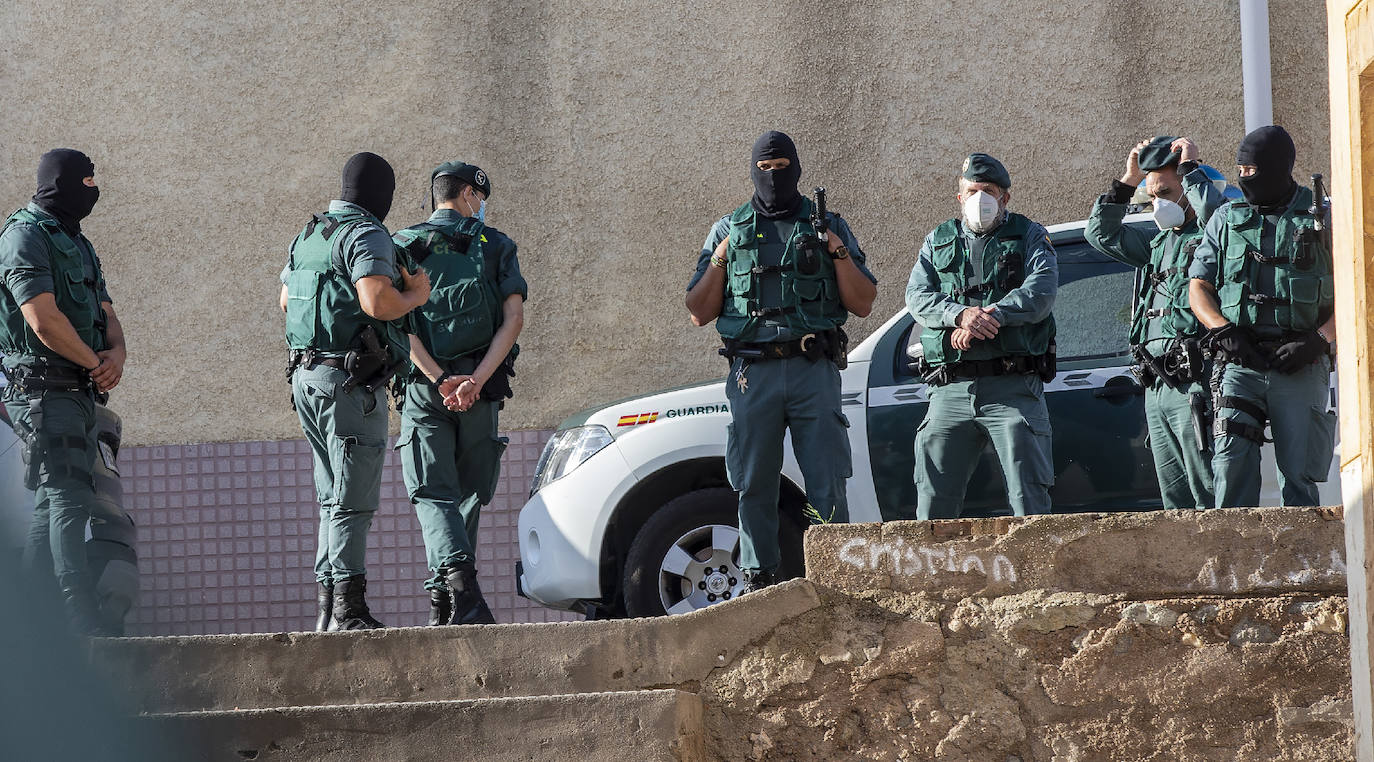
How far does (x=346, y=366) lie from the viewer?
14.9ft

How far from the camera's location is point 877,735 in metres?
3.83

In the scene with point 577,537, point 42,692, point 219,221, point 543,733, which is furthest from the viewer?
point 219,221

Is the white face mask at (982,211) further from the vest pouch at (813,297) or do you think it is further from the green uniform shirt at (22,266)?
the green uniform shirt at (22,266)

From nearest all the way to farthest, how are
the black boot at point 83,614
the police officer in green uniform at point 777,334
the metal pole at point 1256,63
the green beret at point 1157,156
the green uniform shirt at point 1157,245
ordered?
the black boot at point 83,614
the police officer in green uniform at point 777,334
the green uniform shirt at point 1157,245
the green beret at point 1157,156
the metal pole at point 1256,63

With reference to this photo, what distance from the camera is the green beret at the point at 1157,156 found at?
5422 millimetres

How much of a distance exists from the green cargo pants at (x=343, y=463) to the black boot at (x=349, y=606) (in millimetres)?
24

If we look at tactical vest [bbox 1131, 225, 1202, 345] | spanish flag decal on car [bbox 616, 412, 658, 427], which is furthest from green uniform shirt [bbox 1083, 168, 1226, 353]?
spanish flag decal on car [bbox 616, 412, 658, 427]

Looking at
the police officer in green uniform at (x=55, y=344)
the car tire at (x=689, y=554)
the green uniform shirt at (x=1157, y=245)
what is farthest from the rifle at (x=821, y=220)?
the police officer in green uniform at (x=55, y=344)

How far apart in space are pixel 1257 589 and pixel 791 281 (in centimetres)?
186

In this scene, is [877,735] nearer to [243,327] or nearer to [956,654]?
[956,654]

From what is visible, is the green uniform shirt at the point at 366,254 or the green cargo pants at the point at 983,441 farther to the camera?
the green cargo pants at the point at 983,441

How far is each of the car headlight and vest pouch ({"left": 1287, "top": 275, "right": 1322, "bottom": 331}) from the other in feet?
8.21

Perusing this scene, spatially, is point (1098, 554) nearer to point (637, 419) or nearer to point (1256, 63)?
point (637, 419)

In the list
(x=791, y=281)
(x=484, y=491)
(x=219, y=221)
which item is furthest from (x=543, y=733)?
(x=219, y=221)
